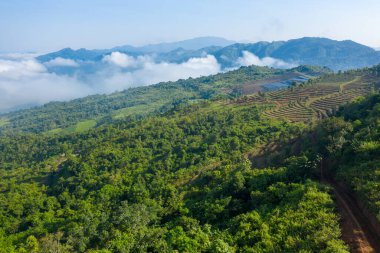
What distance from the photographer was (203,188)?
36875mm

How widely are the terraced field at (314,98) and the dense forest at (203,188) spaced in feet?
9.57

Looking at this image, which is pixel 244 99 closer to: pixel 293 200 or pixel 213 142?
pixel 213 142

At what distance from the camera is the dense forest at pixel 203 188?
70.5ft

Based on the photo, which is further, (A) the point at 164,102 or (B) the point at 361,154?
(A) the point at 164,102

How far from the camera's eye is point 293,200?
945 inches

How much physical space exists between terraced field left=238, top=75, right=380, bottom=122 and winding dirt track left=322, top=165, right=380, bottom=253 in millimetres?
35404

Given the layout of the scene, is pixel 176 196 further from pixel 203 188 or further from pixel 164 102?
pixel 164 102

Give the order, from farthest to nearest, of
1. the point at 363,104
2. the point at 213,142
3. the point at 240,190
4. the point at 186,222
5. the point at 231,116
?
the point at 231,116 → the point at 213,142 → the point at 363,104 → the point at 240,190 → the point at 186,222

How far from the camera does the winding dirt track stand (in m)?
18.9

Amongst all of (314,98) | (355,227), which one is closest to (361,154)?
(355,227)

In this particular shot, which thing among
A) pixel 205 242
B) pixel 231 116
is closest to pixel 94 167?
pixel 231 116

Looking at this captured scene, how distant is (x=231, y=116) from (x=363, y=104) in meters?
32.5

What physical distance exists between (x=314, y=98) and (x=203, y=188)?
4817 centimetres

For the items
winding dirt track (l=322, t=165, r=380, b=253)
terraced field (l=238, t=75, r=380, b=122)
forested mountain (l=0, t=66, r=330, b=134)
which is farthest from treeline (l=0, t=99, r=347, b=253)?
forested mountain (l=0, t=66, r=330, b=134)
